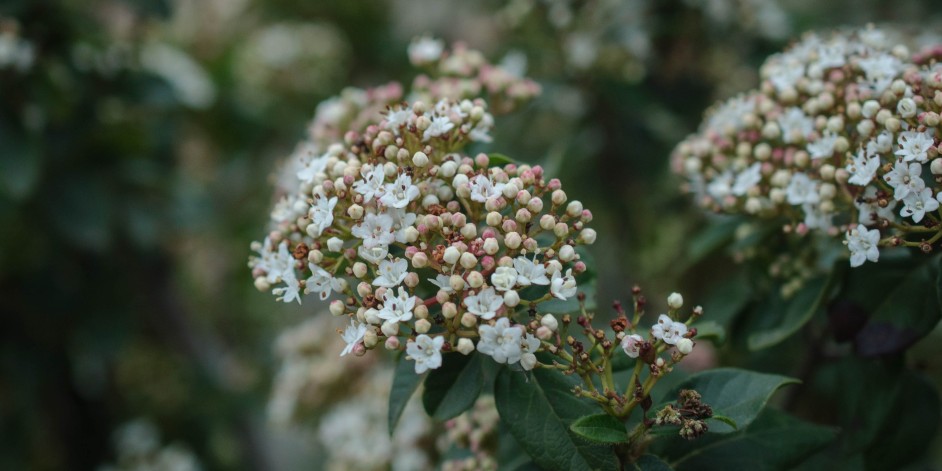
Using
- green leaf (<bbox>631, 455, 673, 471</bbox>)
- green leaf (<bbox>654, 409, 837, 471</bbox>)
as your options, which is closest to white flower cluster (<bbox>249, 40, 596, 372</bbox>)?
green leaf (<bbox>631, 455, 673, 471</bbox>)

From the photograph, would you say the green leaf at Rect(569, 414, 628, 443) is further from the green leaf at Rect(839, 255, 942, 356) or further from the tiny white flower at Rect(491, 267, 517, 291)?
the green leaf at Rect(839, 255, 942, 356)

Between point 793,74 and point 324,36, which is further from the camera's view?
point 324,36

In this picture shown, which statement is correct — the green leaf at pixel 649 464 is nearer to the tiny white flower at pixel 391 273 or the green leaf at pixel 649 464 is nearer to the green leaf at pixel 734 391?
the green leaf at pixel 734 391

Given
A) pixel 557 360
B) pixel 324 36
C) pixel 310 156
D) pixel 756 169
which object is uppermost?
→ pixel 324 36

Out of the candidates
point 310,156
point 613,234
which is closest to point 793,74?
point 310,156

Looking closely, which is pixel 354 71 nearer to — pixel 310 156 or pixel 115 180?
pixel 115 180
